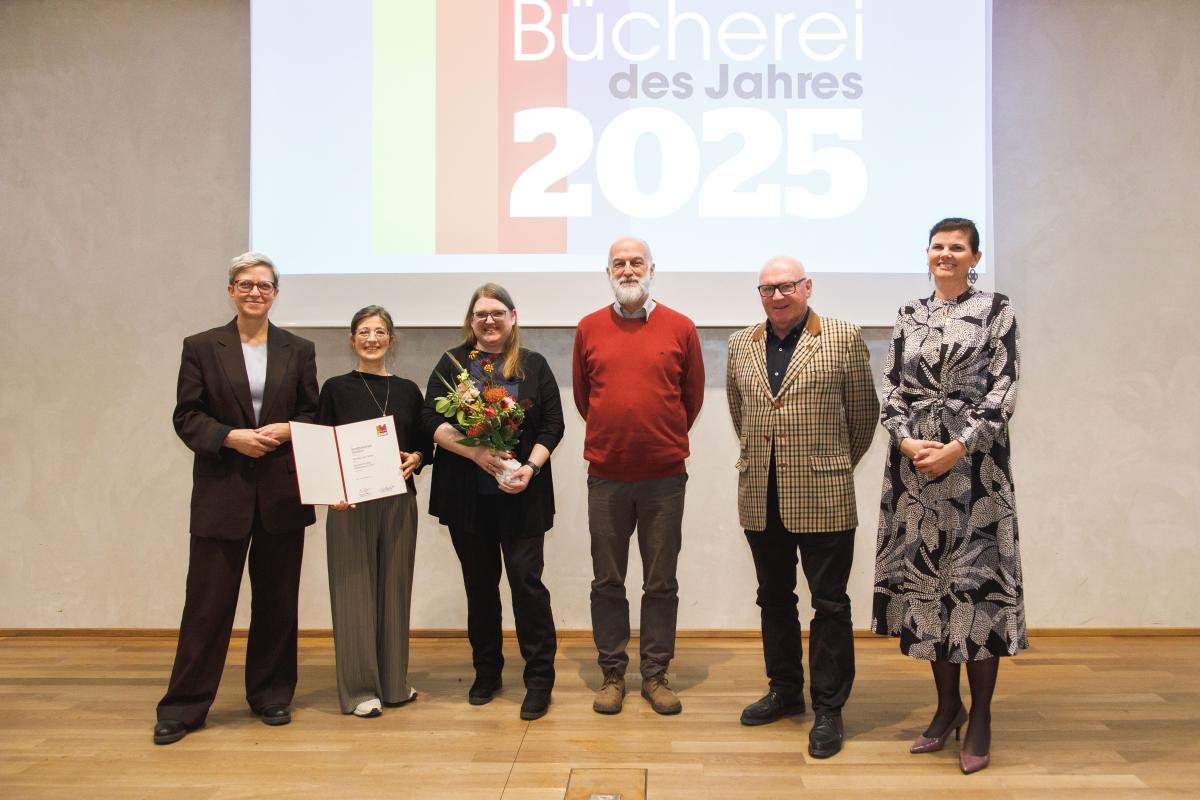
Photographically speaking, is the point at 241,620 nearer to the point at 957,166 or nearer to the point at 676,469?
the point at 676,469

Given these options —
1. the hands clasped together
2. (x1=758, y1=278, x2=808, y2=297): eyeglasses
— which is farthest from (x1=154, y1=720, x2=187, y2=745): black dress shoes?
the hands clasped together

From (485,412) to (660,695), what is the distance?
1.29 m

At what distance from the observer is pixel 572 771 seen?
8.86 ft

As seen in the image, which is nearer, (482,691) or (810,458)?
(810,458)

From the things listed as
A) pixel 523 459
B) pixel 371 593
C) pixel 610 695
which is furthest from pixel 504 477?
pixel 610 695

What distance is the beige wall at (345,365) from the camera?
14.5ft

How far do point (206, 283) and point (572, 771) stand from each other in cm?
326

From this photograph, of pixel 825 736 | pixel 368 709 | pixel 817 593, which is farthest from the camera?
pixel 368 709

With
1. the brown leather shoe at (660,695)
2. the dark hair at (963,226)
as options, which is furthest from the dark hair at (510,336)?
the dark hair at (963,226)

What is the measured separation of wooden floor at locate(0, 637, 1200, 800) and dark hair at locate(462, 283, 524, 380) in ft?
4.31

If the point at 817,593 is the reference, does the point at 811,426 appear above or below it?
above

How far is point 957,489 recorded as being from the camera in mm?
2689

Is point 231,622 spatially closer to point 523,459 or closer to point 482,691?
point 482,691

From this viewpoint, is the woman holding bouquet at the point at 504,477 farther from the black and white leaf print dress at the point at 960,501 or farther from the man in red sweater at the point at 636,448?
the black and white leaf print dress at the point at 960,501
